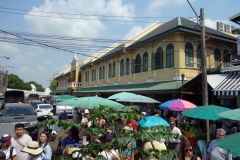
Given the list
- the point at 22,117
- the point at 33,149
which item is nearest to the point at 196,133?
the point at 33,149

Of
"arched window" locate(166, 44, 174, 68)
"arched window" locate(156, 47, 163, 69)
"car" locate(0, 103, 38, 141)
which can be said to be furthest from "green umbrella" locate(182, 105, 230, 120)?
"arched window" locate(156, 47, 163, 69)

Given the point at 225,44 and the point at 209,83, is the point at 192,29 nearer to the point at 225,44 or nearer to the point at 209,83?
the point at 225,44

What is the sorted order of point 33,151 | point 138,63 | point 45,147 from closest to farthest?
point 33,151 → point 45,147 → point 138,63

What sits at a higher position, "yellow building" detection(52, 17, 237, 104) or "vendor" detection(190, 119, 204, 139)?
"yellow building" detection(52, 17, 237, 104)

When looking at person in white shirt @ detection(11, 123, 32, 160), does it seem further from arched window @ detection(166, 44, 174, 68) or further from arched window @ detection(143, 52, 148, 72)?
arched window @ detection(143, 52, 148, 72)

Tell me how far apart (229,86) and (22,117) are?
9.11 m

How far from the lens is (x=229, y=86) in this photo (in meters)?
9.41

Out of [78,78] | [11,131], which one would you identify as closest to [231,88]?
[11,131]

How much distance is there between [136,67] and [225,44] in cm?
749

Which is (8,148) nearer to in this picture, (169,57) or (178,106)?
(178,106)

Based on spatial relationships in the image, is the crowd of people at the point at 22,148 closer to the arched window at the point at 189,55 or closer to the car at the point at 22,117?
the car at the point at 22,117

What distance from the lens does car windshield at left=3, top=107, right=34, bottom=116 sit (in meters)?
10.5

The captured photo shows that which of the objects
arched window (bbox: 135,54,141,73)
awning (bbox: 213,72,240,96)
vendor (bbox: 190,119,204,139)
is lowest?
vendor (bbox: 190,119,204,139)

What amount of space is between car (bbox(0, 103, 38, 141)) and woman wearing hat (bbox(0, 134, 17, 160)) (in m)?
4.61
